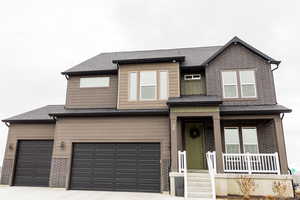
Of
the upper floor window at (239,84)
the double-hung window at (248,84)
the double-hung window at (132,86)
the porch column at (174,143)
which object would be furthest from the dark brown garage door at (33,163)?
the double-hung window at (248,84)

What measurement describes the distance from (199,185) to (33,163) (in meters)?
9.19

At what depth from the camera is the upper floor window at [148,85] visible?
1020 centimetres

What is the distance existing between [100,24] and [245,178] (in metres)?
20.4

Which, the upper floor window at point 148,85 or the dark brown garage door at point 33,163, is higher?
the upper floor window at point 148,85

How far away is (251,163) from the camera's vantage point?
852 centimetres

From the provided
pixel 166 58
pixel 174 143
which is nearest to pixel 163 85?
pixel 166 58

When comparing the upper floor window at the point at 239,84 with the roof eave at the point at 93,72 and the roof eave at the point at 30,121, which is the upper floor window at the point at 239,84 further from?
the roof eave at the point at 30,121

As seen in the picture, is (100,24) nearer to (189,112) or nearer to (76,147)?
(76,147)

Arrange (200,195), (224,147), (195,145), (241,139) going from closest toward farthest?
(200,195), (224,147), (241,139), (195,145)

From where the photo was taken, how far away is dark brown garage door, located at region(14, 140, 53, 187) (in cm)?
1038

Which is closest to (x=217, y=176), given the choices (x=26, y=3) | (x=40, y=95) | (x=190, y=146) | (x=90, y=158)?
(x=190, y=146)

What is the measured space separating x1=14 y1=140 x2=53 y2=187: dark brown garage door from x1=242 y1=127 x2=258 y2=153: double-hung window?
34.9ft

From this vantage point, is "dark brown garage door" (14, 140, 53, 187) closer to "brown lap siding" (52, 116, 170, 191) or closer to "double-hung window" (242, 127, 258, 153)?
"brown lap siding" (52, 116, 170, 191)

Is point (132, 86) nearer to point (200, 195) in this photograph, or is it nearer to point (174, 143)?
point (174, 143)
